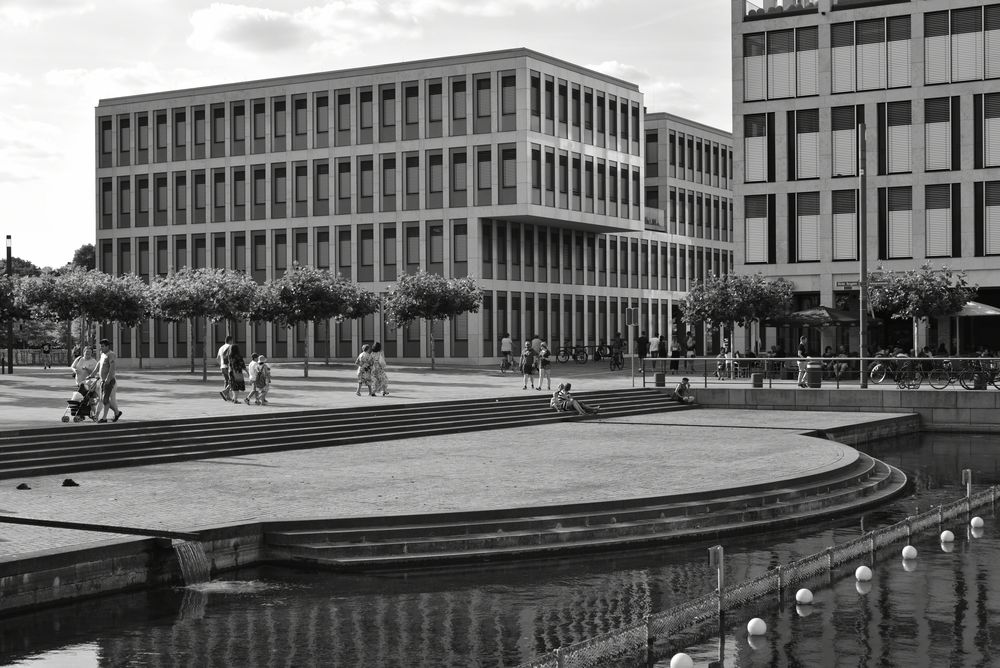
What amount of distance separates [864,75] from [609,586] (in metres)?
43.2

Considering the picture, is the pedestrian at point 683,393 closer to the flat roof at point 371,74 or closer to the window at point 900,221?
the window at point 900,221

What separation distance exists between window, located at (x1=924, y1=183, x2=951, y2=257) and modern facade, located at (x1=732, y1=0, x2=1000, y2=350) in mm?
43

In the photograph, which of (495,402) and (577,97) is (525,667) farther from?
(577,97)

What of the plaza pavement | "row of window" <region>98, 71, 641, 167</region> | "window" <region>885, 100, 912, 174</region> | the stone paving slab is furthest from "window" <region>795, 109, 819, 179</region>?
the stone paving slab

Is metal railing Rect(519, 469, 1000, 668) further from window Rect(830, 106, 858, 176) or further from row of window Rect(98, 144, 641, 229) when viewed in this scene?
row of window Rect(98, 144, 641, 229)

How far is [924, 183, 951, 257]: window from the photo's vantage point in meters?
49.7

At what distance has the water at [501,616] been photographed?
956 cm

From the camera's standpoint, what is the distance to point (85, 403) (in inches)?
914

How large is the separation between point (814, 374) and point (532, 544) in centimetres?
2317

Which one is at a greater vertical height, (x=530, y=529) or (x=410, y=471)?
(x=410, y=471)

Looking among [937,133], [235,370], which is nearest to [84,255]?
[937,133]

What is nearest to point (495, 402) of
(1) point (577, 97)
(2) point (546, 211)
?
(2) point (546, 211)

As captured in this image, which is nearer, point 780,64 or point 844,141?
point 844,141

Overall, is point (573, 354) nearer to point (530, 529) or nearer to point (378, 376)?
point (378, 376)
